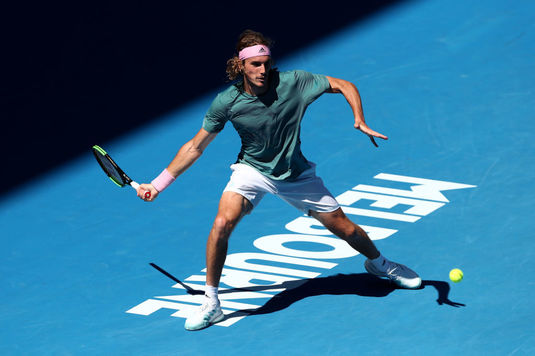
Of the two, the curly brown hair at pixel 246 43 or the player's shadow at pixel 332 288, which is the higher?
the curly brown hair at pixel 246 43

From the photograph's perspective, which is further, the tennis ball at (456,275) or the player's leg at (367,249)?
the tennis ball at (456,275)

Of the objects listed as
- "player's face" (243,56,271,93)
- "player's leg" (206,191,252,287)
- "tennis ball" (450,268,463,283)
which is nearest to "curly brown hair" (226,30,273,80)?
"player's face" (243,56,271,93)

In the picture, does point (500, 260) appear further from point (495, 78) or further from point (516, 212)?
point (495, 78)

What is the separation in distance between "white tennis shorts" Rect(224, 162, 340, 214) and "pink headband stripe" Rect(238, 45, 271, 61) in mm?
837

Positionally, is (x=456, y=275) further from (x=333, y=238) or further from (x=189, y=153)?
(x=189, y=153)

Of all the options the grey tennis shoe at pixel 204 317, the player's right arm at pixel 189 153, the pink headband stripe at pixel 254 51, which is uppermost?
the pink headband stripe at pixel 254 51

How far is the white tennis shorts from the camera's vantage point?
9.17 m

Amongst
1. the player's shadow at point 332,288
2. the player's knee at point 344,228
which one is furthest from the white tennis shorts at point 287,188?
the player's shadow at point 332,288

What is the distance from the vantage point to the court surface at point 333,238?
29.8 feet

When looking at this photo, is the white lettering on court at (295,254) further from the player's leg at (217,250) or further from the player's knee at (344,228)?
the player's knee at (344,228)

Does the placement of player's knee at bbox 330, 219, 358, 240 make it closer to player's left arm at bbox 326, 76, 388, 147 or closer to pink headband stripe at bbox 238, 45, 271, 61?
player's left arm at bbox 326, 76, 388, 147

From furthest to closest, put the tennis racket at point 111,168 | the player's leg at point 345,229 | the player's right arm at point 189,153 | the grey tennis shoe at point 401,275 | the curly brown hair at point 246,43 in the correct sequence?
the tennis racket at point 111,168 < the grey tennis shoe at point 401,275 < the player's leg at point 345,229 < the player's right arm at point 189,153 < the curly brown hair at point 246,43

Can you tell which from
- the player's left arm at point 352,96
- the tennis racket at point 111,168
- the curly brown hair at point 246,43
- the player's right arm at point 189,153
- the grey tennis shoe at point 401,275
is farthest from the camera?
the tennis racket at point 111,168

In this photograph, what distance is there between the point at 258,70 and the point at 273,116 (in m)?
0.35
